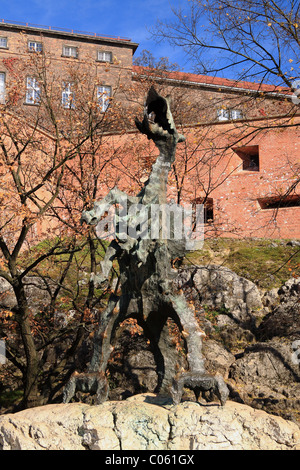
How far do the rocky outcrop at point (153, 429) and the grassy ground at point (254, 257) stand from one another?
1106 centimetres

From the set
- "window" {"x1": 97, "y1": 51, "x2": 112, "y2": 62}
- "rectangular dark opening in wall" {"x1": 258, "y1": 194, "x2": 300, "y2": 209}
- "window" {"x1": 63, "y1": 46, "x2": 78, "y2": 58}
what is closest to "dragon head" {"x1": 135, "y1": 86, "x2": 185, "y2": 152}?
"rectangular dark opening in wall" {"x1": 258, "y1": 194, "x2": 300, "y2": 209}

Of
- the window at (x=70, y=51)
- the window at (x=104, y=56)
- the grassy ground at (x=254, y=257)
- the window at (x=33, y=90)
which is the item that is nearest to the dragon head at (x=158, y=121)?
the window at (x=33, y=90)

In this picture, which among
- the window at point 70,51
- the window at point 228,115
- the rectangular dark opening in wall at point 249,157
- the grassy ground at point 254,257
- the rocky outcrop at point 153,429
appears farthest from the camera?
the window at point 70,51

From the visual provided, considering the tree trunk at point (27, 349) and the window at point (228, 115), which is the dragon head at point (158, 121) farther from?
the window at point (228, 115)

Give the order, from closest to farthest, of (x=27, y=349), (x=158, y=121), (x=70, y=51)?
(x=158, y=121) → (x=27, y=349) → (x=70, y=51)

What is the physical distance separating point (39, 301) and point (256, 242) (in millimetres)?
10572

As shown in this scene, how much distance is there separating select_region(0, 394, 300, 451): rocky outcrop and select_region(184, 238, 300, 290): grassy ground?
11.1m

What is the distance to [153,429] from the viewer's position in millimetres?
5688

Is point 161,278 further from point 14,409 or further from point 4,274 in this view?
point 14,409

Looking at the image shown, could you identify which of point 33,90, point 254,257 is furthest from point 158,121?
point 33,90

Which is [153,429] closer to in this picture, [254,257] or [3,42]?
[254,257]

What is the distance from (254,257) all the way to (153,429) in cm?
1439

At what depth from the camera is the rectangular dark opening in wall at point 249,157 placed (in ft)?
79.8
